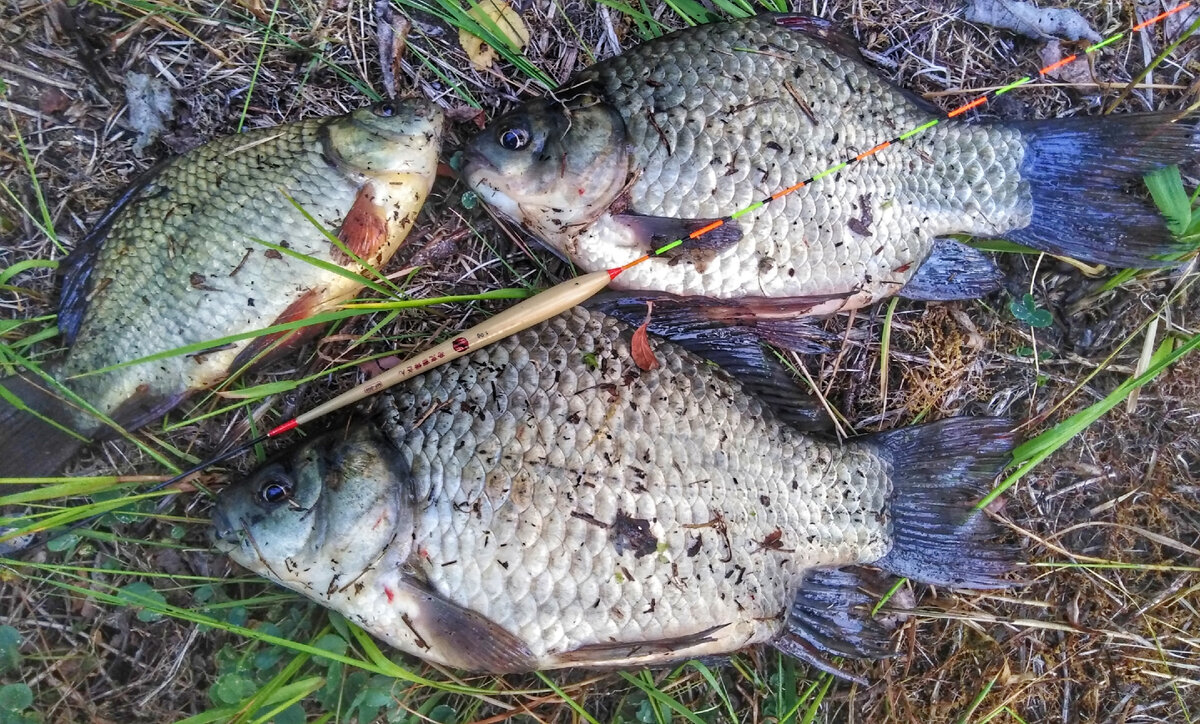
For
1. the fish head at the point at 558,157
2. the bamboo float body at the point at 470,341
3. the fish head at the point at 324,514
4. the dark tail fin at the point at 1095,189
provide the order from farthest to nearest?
the dark tail fin at the point at 1095,189 < the fish head at the point at 558,157 < the bamboo float body at the point at 470,341 < the fish head at the point at 324,514

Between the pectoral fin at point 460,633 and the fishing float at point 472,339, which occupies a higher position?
the fishing float at point 472,339

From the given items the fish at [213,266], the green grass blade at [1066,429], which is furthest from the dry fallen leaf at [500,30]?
the green grass blade at [1066,429]

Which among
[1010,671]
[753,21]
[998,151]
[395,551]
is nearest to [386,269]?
[395,551]

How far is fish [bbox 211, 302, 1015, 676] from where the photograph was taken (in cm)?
184

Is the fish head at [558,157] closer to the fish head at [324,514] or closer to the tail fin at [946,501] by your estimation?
the fish head at [324,514]

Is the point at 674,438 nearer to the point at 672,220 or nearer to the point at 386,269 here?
the point at 672,220

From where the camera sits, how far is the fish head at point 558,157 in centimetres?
204

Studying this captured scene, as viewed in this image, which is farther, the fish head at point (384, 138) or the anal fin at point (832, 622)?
the anal fin at point (832, 622)

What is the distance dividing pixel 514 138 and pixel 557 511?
105cm

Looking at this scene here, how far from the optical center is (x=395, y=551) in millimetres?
1848

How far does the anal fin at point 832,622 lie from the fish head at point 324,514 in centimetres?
120

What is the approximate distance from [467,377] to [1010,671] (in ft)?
6.77

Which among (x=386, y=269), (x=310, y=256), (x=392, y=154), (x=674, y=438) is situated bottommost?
(x=674, y=438)

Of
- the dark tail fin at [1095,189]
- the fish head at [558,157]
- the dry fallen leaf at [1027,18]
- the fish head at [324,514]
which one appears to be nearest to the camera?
the fish head at [324,514]
